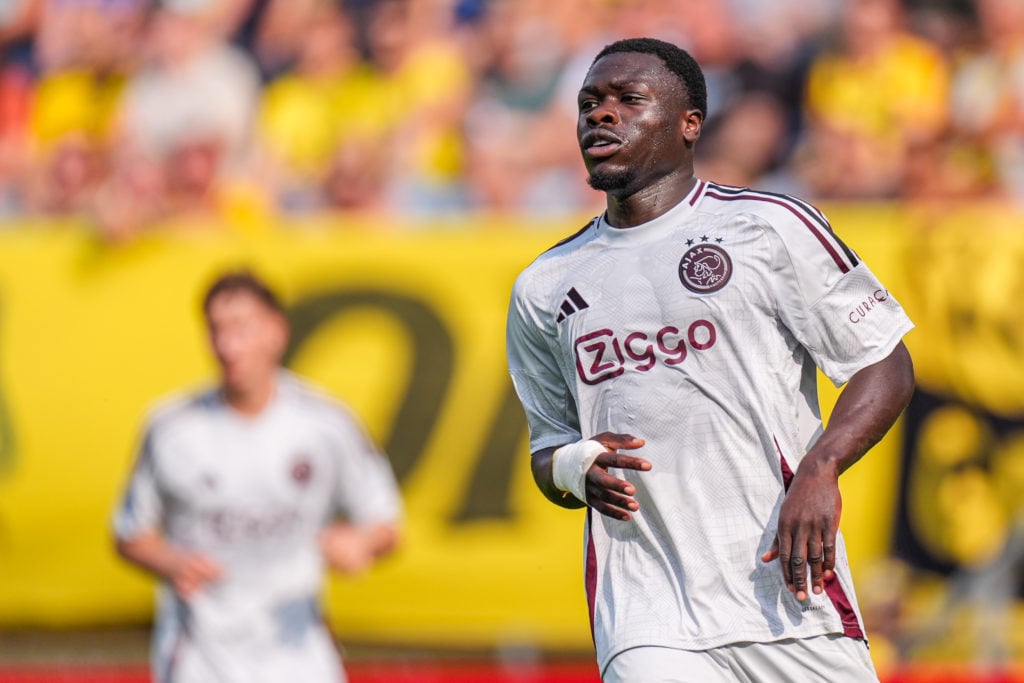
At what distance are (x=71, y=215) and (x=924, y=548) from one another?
644 cm

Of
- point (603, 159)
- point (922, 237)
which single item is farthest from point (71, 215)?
point (603, 159)

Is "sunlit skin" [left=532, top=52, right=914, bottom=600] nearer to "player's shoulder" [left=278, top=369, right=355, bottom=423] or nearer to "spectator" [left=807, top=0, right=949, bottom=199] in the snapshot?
"player's shoulder" [left=278, top=369, right=355, bottom=423]

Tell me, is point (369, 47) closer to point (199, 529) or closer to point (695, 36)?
point (695, 36)

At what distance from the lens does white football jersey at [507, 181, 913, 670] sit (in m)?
4.45

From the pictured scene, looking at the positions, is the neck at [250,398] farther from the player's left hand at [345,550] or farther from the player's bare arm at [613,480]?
the player's bare arm at [613,480]

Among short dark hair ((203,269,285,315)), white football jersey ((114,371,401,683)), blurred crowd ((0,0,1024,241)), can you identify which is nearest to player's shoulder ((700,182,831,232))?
short dark hair ((203,269,285,315))

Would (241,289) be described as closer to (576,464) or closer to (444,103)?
(576,464)

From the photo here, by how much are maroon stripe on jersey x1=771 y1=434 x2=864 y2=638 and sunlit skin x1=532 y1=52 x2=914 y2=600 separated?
0.04 m

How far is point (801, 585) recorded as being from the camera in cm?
429

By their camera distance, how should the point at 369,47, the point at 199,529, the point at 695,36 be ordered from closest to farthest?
the point at 199,529
the point at 695,36
the point at 369,47

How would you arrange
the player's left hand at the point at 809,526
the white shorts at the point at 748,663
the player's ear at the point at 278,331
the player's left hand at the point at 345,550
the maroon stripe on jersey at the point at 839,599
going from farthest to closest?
the player's ear at the point at 278,331 → the player's left hand at the point at 345,550 → the maroon stripe on jersey at the point at 839,599 → the white shorts at the point at 748,663 → the player's left hand at the point at 809,526

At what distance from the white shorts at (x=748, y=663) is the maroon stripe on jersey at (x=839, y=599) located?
62 mm

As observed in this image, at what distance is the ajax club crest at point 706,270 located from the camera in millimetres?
4527

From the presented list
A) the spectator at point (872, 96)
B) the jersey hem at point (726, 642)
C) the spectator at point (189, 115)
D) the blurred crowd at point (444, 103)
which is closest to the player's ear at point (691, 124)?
the jersey hem at point (726, 642)
